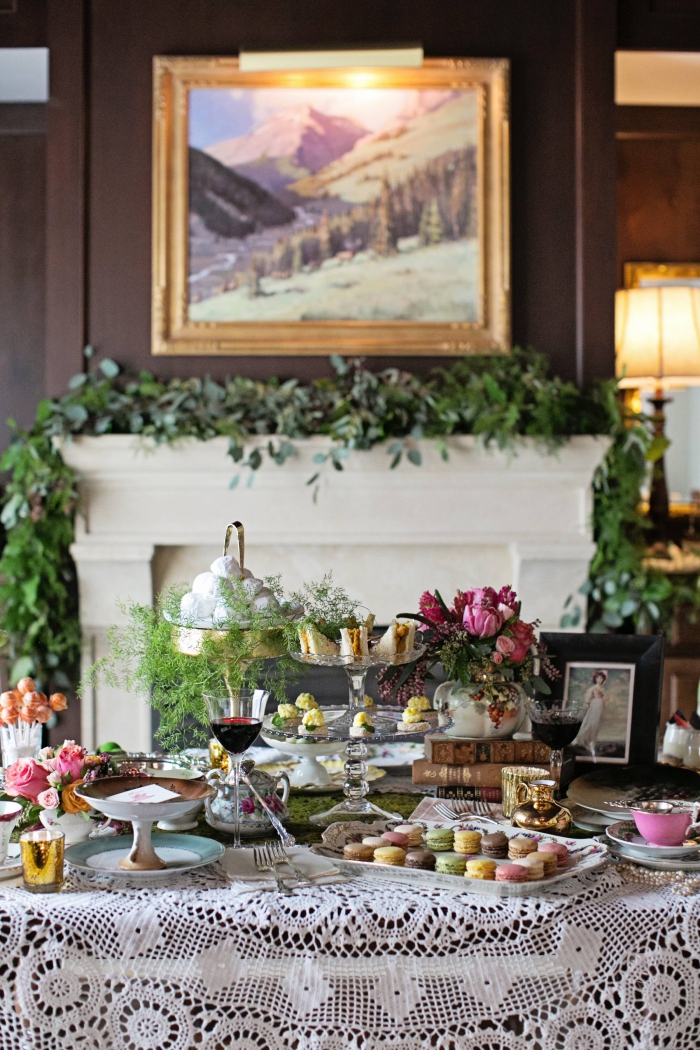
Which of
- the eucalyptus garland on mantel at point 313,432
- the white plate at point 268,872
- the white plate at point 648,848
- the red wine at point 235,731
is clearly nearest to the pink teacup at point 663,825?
the white plate at point 648,848

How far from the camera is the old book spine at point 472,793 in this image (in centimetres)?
181

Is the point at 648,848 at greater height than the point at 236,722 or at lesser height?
lesser

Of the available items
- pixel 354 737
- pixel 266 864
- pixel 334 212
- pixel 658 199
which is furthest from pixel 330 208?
pixel 266 864

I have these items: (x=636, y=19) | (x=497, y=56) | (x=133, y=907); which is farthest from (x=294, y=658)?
(x=636, y=19)

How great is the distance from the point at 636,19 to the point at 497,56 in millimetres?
526

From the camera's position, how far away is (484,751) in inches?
71.9

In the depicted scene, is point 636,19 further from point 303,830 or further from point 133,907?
point 133,907

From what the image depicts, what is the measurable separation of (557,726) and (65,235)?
9.06ft

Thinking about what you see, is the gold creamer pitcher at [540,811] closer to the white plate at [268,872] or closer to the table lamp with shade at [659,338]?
the white plate at [268,872]

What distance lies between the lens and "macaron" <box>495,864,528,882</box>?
138 cm

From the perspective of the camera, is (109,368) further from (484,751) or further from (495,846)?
(495,846)

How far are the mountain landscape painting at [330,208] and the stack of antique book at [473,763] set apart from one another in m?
2.22

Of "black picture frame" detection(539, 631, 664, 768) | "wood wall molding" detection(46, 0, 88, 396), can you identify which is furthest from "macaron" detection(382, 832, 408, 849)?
"wood wall molding" detection(46, 0, 88, 396)

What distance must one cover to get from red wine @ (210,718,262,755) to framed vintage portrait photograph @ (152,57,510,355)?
2.36 m
